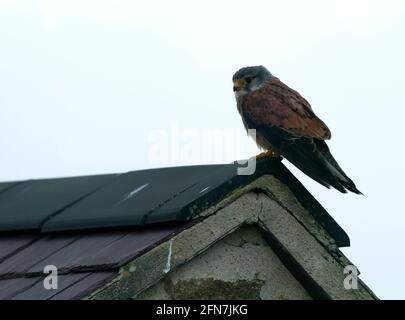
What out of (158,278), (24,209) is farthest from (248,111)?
(158,278)

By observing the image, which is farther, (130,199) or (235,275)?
(130,199)

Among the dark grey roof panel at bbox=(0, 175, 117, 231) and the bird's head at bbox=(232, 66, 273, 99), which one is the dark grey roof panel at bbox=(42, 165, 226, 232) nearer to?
the dark grey roof panel at bbox=(0, 175, 117, 231)

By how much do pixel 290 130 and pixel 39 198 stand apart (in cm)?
167

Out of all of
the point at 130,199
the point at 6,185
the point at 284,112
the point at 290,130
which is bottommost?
the point at 130,199

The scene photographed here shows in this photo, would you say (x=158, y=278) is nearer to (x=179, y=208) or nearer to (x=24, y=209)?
(x=179, y=208)

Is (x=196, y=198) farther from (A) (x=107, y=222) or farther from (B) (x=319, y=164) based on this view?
(B) (x=319, y=164)

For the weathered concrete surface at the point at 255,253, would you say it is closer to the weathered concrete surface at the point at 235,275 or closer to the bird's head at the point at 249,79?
the weathered concrete surface at the point at 235,275

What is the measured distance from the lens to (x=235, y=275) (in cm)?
455

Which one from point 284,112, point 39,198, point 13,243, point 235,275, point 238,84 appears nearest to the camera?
point 235,275

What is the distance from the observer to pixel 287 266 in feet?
15.5

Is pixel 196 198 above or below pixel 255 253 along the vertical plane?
above

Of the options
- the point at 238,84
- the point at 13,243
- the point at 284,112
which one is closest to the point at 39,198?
the point at 13,243

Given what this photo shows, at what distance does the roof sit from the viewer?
416cm
